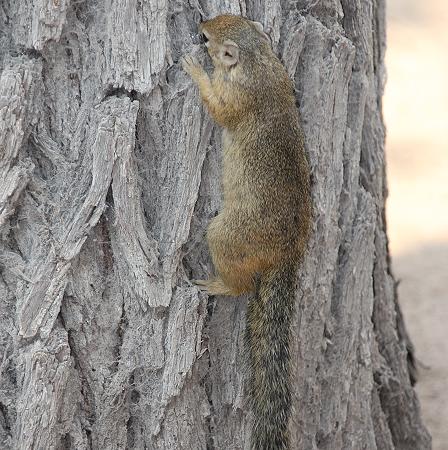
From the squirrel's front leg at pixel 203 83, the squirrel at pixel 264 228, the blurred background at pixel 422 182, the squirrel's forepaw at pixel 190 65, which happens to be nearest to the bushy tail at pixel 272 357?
the squirrel at pixel 264 228

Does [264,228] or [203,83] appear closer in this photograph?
[203,83]

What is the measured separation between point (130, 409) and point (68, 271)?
1.49ft

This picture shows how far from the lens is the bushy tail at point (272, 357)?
235 centimetres

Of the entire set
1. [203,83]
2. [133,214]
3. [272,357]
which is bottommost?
[272,357]

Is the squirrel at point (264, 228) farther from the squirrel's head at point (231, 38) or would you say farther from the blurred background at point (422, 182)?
the blurred background at point (422, 182)

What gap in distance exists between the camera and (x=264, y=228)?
7.73 feet

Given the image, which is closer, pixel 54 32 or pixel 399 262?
pixel 54 32

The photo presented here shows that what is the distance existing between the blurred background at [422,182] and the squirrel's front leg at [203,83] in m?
1.92

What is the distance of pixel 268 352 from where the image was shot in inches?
92.8

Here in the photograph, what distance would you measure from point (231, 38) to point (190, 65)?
0.59ft

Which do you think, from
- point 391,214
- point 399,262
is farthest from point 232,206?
point 391,214

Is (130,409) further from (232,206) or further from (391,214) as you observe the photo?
(391,214)

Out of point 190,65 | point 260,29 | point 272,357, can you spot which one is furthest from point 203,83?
point 272,357

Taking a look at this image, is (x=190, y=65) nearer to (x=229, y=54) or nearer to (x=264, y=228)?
(x=229, y=54)
